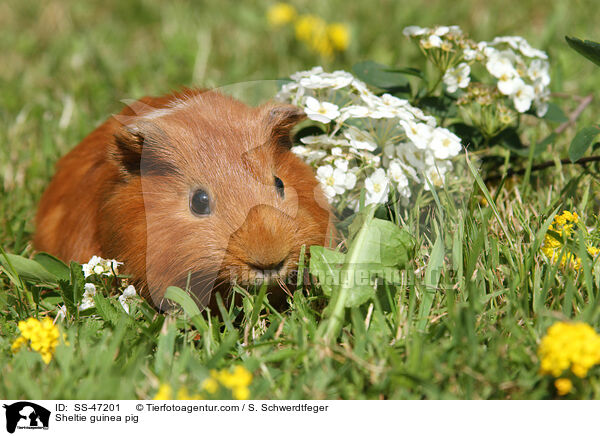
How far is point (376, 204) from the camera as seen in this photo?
10.1 ft

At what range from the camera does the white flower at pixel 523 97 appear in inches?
141

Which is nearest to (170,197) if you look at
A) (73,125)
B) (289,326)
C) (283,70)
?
(289,326)

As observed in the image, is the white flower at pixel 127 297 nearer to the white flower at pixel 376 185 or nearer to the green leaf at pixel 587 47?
the white flower at pixel 376 185

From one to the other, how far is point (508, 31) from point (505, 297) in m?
4.25

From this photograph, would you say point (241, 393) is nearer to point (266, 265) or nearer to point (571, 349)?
point (266, 265)

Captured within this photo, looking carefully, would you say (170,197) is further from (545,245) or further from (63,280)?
(545,245)

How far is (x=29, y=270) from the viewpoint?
3.14 m

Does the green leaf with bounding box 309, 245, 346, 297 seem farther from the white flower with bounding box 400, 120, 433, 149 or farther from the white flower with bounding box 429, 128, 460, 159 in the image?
the white flower with bounding box 429, 128, 460, 159

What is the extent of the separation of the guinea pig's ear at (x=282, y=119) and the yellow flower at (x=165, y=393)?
1417 millimetres

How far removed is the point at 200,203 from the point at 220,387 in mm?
937

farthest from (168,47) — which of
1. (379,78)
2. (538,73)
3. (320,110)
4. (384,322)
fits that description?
(384,322)

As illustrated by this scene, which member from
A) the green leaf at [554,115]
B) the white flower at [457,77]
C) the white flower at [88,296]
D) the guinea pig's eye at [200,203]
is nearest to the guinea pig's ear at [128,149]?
the guinea pig's eye at [200,203]

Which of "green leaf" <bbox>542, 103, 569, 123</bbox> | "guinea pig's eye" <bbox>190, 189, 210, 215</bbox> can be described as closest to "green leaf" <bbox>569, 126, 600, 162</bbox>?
"green leaf" <bbox>542, 103, 569, 123</bbox>

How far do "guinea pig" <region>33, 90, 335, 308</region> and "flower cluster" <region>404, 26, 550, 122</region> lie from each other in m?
0.95
